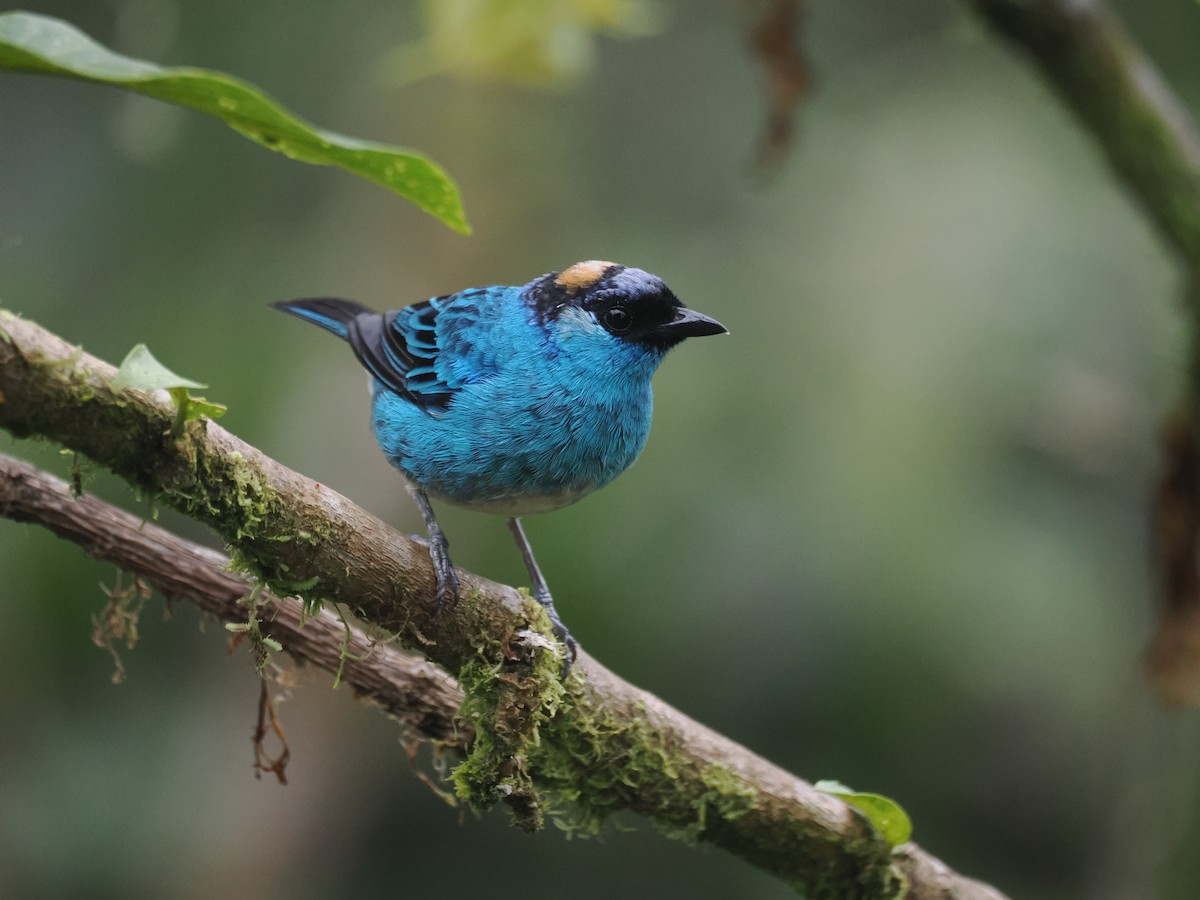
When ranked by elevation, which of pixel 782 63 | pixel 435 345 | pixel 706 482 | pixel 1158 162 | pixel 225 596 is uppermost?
pixel 782 63

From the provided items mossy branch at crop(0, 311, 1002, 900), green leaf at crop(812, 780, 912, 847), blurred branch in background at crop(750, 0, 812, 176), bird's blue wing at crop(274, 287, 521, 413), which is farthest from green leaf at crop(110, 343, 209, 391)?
blurred branch in background at crop(750, 0, 812, 176)

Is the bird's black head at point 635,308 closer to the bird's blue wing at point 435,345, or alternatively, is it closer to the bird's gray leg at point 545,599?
the bird's blue wing at point 435,345

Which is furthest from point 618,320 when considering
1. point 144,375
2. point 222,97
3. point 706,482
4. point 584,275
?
point 706,482

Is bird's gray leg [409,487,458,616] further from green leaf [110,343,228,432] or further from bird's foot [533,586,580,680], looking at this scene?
green leaf [110,343,228,432]

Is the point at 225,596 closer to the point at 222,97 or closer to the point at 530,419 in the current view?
the point at 530,419

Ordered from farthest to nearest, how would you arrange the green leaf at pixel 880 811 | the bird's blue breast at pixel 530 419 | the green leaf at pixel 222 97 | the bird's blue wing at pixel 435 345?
the bird's blue wing at pixel 435 345 → the bird's blue breast at pixel 530 419 → the green leaf at pixel 880 811 → the green leaf at pixel 222 97

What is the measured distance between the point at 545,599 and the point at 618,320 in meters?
0.81

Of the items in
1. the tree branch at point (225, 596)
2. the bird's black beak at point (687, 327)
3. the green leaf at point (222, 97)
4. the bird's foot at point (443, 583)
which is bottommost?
the tree branch at point (225, 596)

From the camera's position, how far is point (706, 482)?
18.0 feet

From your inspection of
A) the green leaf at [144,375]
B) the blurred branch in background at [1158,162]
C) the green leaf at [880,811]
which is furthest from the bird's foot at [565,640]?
Result: the blurred branch in background at [1158,162]

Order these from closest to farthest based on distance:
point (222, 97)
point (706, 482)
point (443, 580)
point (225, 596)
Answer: point (222, 97)
point (443, 580)
point (225, 596)
point (706, 482)

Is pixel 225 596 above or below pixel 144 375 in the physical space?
below

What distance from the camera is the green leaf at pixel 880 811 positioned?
271 cm

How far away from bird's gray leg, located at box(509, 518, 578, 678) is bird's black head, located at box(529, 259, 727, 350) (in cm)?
75
